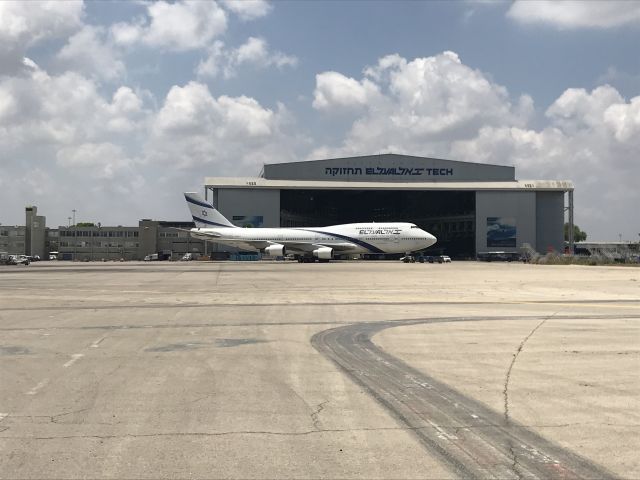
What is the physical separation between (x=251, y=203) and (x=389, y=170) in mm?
23881

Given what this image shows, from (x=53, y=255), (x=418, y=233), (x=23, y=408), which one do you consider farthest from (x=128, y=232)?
(x=23, y=408)

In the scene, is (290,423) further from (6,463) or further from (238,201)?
(238,201)

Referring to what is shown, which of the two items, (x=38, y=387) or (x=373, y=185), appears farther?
(x=373, y=185)

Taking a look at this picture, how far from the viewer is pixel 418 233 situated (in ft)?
234

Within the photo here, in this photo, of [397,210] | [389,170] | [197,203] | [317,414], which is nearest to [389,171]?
[389,170]

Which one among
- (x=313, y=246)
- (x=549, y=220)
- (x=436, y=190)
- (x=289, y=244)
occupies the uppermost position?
(x=436, y=190)

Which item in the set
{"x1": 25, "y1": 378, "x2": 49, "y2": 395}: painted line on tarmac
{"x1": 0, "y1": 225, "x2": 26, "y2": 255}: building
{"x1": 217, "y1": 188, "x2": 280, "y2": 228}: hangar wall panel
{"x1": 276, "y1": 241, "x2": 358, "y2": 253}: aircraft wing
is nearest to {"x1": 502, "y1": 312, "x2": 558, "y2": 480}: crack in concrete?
{"x1": 25, "y1": 378, "x2": 49, "y2": 395}: painted line on tarmac

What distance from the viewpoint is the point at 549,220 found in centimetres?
9862

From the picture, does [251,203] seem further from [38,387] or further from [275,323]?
[38,387]

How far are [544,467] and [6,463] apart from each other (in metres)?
5.04

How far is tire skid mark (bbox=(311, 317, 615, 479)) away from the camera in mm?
5359

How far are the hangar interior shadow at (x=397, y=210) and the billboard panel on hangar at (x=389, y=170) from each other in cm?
321

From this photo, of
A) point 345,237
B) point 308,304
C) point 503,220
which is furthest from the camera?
point 503,220

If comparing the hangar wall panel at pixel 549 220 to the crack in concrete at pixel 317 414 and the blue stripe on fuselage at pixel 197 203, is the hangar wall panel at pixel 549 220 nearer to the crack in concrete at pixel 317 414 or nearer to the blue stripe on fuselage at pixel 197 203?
the blue stripe on fuselage at pixel 197 203
